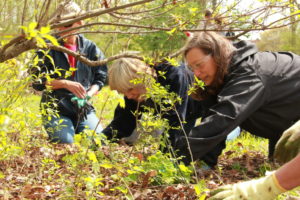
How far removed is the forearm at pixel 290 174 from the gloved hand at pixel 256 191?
0.10 ft

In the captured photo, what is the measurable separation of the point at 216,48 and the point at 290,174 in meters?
1.68

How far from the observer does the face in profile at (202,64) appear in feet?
9.72

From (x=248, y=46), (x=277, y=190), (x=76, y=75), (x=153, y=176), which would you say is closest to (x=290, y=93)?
(x=248, y=46)

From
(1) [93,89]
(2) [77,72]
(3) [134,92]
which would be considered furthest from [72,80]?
(3) [134,92]

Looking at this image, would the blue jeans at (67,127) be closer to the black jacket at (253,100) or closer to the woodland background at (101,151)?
the woodland background at (101,151)

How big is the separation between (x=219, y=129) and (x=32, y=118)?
4.38 ft

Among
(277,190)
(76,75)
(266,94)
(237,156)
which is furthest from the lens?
(76,75)

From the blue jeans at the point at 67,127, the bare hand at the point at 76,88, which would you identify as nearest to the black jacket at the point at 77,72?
the blue jeans at the point at 67,127

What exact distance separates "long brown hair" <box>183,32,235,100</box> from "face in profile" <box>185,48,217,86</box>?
0.03 metres

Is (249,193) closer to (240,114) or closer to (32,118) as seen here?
(240,114)

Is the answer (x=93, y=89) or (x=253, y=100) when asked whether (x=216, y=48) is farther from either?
(x=93, y=89)

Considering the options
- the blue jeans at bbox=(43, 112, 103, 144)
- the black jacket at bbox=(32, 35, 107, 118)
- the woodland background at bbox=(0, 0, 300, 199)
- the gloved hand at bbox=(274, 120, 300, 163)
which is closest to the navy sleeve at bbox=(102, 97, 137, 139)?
the blue jeans at bbox=(43, 112, 103, 144)

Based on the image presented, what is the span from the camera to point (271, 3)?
8.46 ft

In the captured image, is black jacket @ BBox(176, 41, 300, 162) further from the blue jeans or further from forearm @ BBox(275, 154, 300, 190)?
the blue jeans
